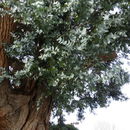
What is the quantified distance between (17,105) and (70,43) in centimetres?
82

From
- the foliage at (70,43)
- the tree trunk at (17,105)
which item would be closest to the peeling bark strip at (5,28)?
the tree trunk at (17,105)

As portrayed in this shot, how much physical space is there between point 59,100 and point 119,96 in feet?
3.67

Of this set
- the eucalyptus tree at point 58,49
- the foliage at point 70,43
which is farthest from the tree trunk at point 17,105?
the foliage at point 70,43

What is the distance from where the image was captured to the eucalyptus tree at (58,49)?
6.46 feet

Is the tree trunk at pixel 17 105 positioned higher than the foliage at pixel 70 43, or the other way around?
the foliage at pixel 70 43

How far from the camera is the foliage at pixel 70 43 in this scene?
1.96m

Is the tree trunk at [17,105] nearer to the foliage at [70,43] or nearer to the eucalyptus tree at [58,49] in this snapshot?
the eucalyptus tree at [58,49]

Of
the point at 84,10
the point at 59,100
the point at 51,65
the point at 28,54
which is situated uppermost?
the point at 84,10

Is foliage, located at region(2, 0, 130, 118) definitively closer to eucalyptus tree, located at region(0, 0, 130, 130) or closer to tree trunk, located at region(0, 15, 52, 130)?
eucalyptus tree, located at region(0, 0, 130, 130)

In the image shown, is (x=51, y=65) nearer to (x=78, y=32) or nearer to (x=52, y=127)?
(x=78, y=32)

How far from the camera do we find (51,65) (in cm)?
204

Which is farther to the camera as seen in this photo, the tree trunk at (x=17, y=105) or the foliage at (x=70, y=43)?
the tree trunk at (x=17, y=105)

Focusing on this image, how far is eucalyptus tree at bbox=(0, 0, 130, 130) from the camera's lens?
1969 millimetres

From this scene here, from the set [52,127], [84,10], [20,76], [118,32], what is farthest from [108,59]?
[52,127]
